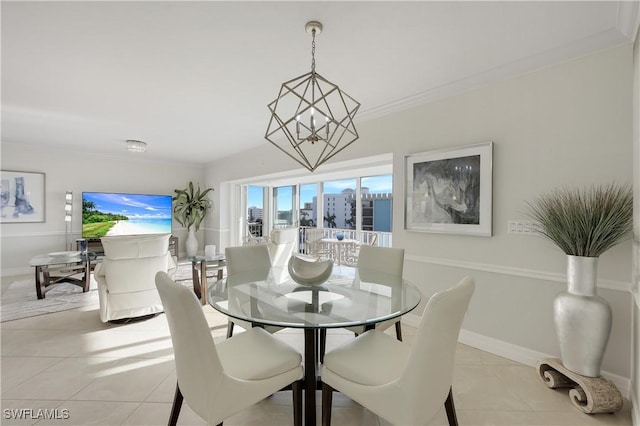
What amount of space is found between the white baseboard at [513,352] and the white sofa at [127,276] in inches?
132

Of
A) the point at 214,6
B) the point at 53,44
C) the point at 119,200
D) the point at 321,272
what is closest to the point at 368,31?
the point at 214,6

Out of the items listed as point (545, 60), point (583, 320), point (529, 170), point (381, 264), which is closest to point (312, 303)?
point (381, 264)

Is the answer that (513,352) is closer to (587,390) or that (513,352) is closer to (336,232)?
(587,390)

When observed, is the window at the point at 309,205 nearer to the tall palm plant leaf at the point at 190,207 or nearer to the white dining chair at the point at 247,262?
the tall palm plant leaf at the point at 190,207

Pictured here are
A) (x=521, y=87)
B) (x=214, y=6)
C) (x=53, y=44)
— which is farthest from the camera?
(x=521, y=87)

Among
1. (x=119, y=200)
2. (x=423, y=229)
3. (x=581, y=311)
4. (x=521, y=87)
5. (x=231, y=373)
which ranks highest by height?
(x=521, y=87)

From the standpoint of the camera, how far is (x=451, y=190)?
2816 millimetres

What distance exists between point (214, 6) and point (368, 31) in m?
0.98

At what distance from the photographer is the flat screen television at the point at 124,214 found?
231 inches

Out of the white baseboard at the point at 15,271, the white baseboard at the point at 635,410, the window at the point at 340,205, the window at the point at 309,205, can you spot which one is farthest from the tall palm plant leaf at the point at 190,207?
the white baseboard at the point at 635,410

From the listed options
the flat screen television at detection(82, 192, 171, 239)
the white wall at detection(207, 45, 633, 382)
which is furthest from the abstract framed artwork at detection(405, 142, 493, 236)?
the flat screen television at detection(82, 192, 171, 239)

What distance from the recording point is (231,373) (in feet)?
4.66

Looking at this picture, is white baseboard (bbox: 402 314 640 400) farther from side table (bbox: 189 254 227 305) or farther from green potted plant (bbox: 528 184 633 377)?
side table (bbox: 189 254 227 305)

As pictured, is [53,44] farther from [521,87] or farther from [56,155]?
[56,155]
